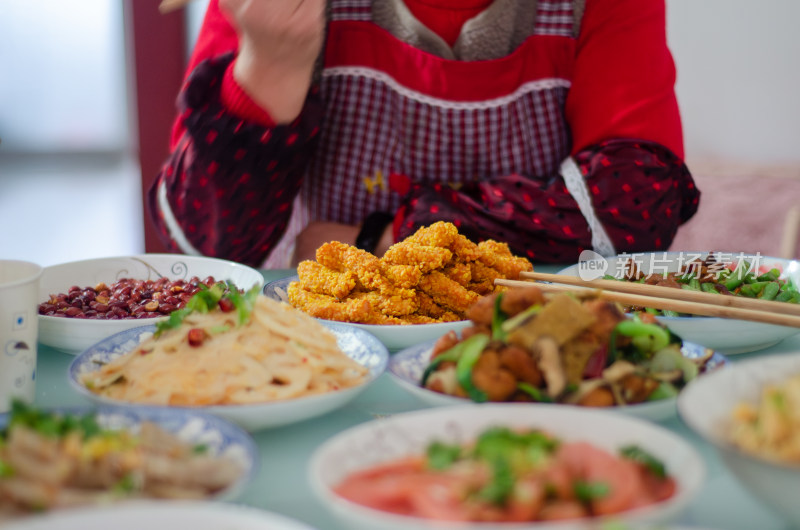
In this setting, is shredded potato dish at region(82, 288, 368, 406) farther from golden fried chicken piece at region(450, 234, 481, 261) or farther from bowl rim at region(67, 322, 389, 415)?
golden fried chicken piece at region(450, 234, 481, 261)

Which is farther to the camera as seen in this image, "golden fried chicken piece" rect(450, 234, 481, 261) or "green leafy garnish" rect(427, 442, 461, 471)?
"golden fried chicken piece" rect(450, 234, 481, 261)

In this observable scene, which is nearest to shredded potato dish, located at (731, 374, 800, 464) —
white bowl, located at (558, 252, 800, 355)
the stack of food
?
white bowl, located at (558, 252, 800, 355)

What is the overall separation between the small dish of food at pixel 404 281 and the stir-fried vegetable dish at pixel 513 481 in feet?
1.65

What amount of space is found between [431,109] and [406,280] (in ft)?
2.91

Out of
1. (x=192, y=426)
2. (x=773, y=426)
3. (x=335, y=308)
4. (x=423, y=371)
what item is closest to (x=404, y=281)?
(x=335, y=308)

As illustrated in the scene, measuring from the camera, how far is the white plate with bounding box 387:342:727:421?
77 centimetres

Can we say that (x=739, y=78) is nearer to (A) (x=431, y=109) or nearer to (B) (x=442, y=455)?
(A) (x=431, y=109)

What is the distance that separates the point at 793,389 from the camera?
0.66 m

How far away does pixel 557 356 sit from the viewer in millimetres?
804

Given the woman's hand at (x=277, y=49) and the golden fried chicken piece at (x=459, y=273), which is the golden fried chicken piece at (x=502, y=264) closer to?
the golden fried chicken piece at (x=459, y=273)

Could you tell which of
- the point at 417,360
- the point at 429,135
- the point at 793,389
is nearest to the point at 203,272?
the point at 417,360

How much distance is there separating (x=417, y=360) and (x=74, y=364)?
420 millimetres

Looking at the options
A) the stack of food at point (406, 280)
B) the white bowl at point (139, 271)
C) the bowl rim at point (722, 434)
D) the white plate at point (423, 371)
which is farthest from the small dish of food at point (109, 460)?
the white bowl at point (139, 271)

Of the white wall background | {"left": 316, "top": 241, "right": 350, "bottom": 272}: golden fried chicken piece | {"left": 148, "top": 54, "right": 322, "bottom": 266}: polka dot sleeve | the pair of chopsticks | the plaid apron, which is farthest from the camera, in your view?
the white wall background
